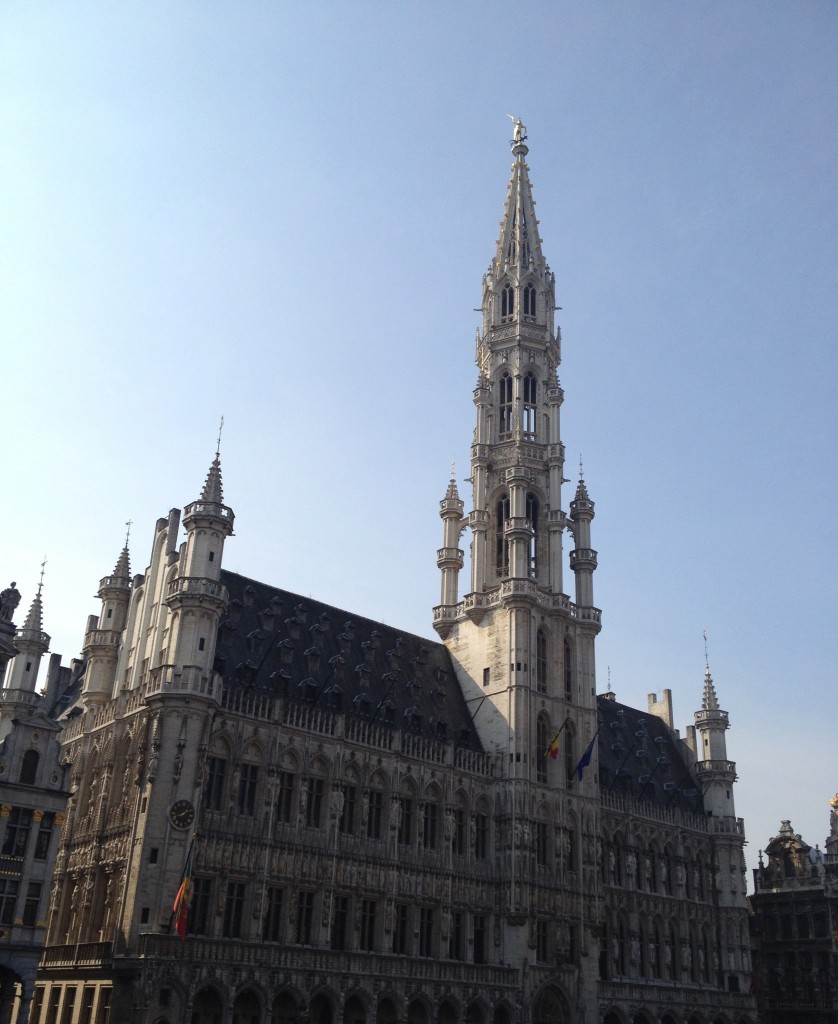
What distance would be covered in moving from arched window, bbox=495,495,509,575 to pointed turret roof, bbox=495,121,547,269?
2295cm

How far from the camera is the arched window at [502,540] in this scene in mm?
81938

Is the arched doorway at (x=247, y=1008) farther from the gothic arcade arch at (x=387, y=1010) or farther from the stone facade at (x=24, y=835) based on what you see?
the stone facade at (x=24, y=835)

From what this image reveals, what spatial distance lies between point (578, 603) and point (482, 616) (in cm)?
873

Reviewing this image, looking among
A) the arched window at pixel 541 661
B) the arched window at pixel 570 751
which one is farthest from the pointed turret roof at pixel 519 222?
the arched window at pixel 570 751

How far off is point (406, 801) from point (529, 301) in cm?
4604

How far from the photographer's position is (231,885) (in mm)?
56469

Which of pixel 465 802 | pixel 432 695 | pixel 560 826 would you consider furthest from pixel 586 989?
pixel 432 695

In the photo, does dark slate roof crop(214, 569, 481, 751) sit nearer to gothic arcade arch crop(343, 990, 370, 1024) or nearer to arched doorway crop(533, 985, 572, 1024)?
gothic arcade arch crop(343, 990, 370, 1024)

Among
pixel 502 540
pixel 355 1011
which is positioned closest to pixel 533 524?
pixel 502 540

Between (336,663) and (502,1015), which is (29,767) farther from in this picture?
(502,1015)

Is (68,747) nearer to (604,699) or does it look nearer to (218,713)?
(218,713)

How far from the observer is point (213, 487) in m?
63.1

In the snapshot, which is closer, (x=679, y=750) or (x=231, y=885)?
(x=231, y=885)

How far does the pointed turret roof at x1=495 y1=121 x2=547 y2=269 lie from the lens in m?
94.8
